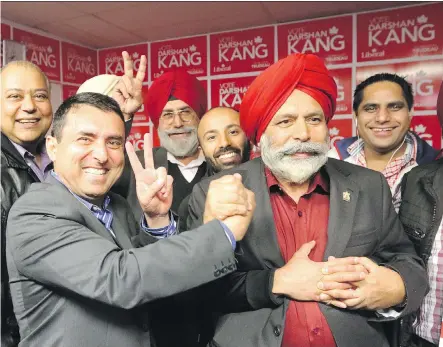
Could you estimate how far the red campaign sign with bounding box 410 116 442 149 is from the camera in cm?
416

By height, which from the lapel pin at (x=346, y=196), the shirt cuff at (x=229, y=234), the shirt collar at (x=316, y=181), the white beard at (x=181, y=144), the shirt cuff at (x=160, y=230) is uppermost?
the white beard at (x=181, y=144)

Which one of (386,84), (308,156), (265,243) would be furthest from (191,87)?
(265,243)

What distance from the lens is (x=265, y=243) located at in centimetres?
134

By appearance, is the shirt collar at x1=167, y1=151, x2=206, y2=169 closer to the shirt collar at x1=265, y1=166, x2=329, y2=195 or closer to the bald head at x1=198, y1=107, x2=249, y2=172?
the bald head at x1=198, y1=107, x2=249, y2=172

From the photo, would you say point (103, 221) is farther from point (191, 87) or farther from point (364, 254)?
point (191, 87)

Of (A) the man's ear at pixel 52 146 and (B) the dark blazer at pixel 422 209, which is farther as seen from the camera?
(B) the dark blazer at pixel 422 209

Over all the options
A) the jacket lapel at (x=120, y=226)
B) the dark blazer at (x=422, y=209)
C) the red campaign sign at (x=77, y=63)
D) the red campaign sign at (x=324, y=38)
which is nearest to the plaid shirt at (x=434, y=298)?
the dark blazer at (x=422, y=209)

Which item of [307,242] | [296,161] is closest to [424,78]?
[296,161]

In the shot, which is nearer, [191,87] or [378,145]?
[378,145]

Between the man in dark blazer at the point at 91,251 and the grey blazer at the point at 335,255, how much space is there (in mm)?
270

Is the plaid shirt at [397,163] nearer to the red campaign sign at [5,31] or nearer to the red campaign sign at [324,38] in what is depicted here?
the red campaign sign at [324,38]

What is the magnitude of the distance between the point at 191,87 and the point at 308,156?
1590 mm

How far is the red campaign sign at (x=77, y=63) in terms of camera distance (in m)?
5.20

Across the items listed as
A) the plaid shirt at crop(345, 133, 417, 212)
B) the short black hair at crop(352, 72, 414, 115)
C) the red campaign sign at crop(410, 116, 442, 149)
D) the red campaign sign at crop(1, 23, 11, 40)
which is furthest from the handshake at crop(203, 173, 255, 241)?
the red campaign sign at crop(1, 23, 11, 40)
